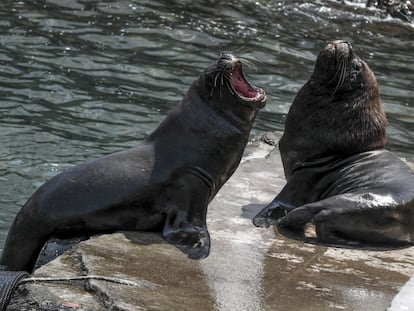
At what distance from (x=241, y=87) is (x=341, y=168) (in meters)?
0.84

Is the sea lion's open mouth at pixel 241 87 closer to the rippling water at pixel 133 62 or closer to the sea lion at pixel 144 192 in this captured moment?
the sea lion at pixel 144 192

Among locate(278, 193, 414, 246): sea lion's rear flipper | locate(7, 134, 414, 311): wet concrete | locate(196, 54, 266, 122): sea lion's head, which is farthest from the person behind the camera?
locate(196, 54, 266, 122): sea lion's head

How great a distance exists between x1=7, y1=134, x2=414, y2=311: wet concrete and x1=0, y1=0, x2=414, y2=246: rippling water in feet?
6.38

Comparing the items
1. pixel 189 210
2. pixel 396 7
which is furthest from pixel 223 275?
pixel 396 7

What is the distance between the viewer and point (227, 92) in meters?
6.03

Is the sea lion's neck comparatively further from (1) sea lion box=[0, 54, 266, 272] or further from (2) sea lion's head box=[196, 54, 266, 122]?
(1) sea lion box=[0, 54, 266, 272]

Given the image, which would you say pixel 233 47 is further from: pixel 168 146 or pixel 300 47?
pixel 168 146

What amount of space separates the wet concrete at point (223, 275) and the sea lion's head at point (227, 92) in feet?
2.06

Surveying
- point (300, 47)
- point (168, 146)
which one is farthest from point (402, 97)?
point (168, 146)

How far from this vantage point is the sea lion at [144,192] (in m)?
5.64

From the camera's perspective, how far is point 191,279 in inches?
197

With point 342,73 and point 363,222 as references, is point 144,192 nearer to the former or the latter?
point 363,222

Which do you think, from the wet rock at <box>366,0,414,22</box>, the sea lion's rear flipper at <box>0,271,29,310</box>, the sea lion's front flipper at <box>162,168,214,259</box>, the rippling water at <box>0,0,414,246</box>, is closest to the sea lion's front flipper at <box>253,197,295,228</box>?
the sea lion's front flipper at <box>162,168,214,259</box>

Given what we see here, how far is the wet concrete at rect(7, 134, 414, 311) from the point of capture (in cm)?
468
